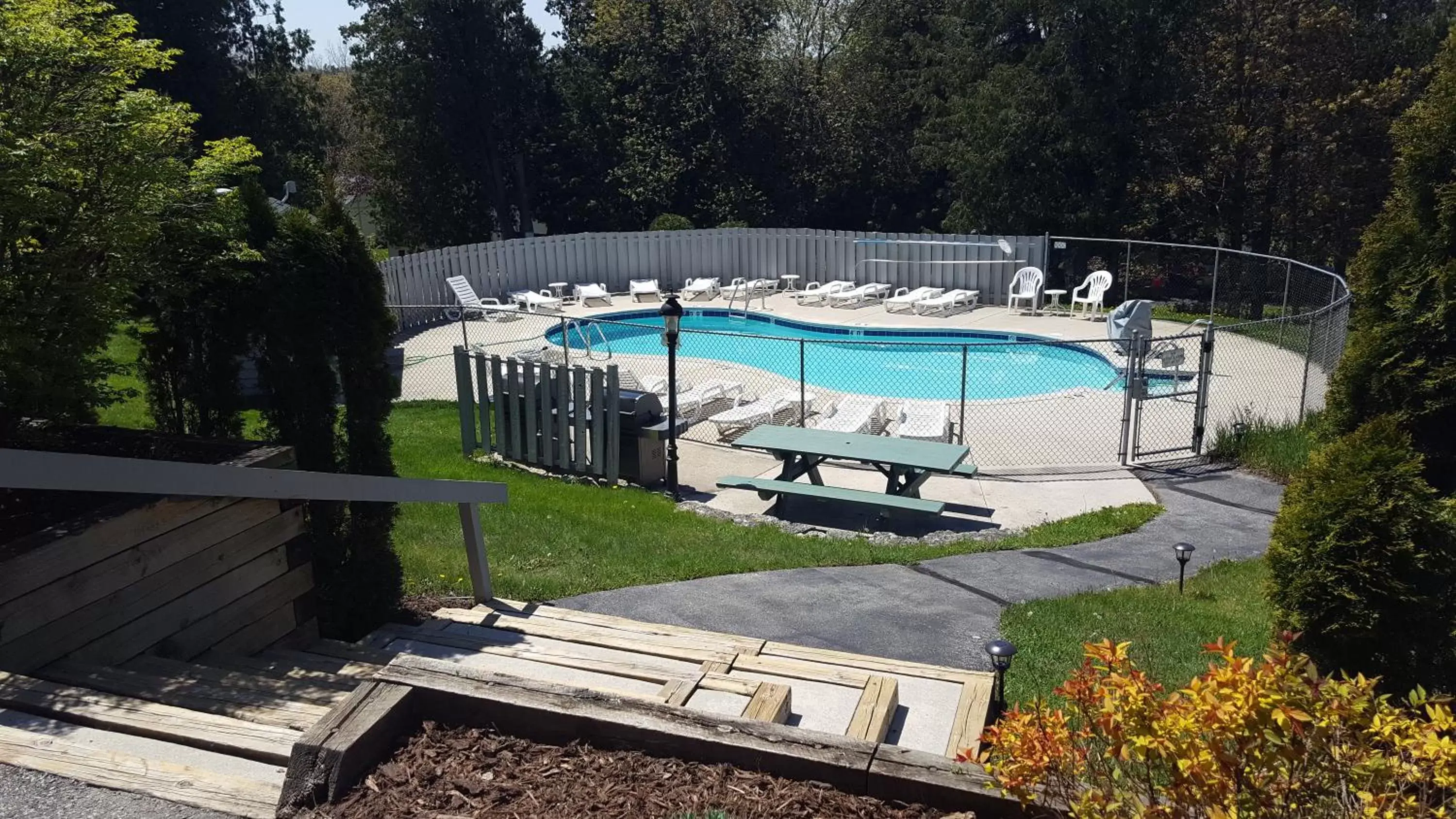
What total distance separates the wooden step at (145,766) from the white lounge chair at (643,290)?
844 inches

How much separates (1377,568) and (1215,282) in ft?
55.0

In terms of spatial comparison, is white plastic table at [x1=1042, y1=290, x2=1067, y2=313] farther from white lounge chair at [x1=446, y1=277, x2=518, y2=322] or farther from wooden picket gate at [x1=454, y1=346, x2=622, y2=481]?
wooden picket gate at [x1=454, y1=346, x2=622, y2=481]

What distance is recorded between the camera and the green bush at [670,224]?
27.0m

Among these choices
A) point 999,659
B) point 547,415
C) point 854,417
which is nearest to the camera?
point 999,659

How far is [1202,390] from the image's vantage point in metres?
11.7

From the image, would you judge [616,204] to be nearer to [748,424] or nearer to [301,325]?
[748,424]

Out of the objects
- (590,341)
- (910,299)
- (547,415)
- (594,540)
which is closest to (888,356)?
(910,299)

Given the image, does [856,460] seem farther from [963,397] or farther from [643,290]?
[643,290]

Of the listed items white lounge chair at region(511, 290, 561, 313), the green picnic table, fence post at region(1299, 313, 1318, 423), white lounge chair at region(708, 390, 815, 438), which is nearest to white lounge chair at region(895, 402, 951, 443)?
Result: the green picnic table

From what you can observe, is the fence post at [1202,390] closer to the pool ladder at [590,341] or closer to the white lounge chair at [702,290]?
the pool ladder at [590,341]

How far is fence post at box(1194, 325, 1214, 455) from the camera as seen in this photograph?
37.3 feet

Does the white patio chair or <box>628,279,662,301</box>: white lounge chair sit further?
<box>628,279,662,301</box>: white lounge chair

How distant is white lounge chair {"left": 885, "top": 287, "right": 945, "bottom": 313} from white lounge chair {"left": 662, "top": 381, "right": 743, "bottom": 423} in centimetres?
847

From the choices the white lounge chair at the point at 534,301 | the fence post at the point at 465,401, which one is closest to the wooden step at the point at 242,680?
the fence post at the point at 465,401
